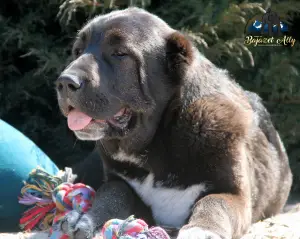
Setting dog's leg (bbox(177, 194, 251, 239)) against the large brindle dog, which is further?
the large brindle dog

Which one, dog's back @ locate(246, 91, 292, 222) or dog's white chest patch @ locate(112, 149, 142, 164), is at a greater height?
dog's white chest patch @ locate(112, 149, 142, 164)

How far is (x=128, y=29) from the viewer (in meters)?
2.93

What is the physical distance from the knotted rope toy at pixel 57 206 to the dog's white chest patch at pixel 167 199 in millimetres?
335

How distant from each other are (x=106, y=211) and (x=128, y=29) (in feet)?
3.44

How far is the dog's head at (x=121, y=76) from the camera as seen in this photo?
107 inches

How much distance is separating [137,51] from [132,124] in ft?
1.36

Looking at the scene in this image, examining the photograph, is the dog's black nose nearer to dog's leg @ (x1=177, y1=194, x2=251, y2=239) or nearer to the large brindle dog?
the large brindle dog

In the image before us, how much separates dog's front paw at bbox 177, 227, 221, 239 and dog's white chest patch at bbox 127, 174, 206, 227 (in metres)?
0.40

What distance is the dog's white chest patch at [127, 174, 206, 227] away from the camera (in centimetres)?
294

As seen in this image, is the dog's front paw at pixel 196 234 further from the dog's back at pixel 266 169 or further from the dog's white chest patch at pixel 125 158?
the dog's back at pixel 266 169

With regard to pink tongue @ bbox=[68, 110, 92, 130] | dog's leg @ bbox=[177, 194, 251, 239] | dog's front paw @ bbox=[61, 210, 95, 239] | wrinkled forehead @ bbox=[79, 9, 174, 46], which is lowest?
dog's front paw @ bbox=[61, 210, 95, 239]

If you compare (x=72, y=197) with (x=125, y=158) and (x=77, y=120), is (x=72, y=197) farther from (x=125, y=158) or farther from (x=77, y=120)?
(x=77, y=120)

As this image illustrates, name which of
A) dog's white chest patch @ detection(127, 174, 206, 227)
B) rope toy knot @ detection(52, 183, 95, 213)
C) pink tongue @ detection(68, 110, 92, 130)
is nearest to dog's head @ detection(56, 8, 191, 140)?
pink tongue @ detection(68, 110, 92, 130)

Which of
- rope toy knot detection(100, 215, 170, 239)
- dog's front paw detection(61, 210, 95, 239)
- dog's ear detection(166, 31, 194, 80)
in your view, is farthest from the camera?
dog's ear detection(166, 31, 194, 80)
